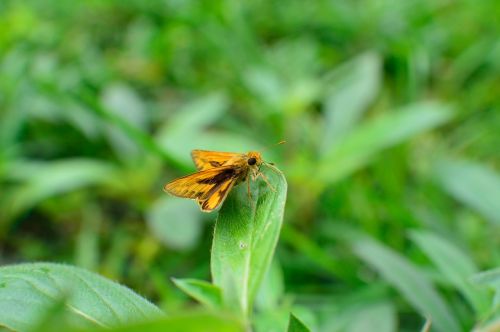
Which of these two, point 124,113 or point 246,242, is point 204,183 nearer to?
point 246,242

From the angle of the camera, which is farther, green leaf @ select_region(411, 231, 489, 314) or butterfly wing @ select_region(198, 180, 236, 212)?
green leaf @ select_region(411, 231, 489, 314)

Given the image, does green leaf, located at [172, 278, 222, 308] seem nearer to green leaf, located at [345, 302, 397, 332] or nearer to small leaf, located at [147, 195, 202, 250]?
green leaf, located at [345, 302, 397, 332]

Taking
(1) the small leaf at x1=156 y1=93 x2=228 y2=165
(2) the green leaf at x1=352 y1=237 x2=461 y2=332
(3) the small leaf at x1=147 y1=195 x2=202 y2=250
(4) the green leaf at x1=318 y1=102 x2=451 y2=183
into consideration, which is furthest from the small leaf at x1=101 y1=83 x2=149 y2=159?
(2) the green leaf at x1=352 y1=237 x2=461 y2=332

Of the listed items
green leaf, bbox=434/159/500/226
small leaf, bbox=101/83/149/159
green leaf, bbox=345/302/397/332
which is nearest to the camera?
green leaf, bbox=345/302/397/332

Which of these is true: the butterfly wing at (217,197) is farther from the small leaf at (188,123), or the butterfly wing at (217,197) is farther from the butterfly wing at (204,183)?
the small leaf at (188,123)

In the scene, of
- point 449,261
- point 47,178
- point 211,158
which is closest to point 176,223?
point 47,178

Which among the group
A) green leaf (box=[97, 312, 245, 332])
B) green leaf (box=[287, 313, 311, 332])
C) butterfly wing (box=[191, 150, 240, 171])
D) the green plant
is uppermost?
butterfly wing (box=[191, 150, 240, 171])
